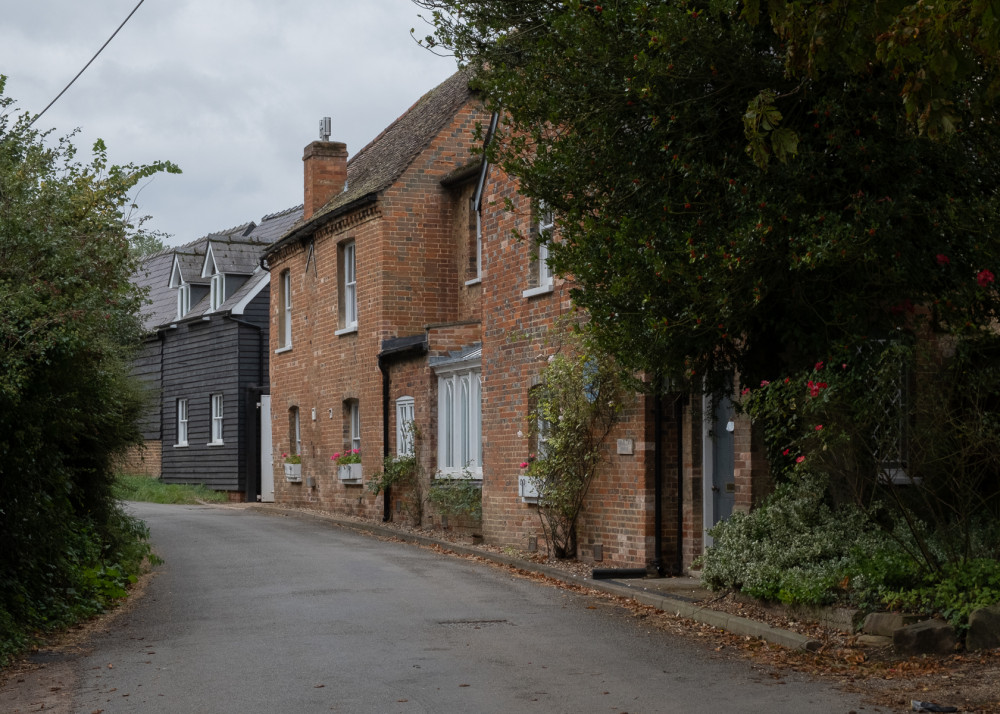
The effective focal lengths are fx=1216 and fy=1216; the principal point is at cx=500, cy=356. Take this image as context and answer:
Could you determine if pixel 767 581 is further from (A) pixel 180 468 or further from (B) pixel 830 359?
(A) pixel 180 468

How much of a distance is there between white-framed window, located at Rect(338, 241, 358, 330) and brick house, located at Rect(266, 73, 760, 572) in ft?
0.13

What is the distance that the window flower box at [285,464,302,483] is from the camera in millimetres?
28141

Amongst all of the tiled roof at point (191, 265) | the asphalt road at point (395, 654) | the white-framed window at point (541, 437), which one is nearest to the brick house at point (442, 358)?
the white-framed window at point (541, 437)

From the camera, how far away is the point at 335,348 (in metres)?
25.9

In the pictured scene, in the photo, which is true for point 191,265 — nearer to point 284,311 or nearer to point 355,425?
point 284,311

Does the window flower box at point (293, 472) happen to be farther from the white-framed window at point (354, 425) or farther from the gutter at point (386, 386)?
the gutter at point (386, 386)

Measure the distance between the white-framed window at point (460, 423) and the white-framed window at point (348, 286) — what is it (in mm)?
4486

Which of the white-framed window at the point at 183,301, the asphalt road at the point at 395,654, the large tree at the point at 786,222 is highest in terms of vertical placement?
the white-framed window at the point at 183,301

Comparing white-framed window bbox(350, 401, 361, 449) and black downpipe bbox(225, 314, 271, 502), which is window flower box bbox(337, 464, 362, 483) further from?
black downpipe bbox(225, 314, 271, 502)

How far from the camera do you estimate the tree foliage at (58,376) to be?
10.4 metres

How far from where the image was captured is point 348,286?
25.5 m

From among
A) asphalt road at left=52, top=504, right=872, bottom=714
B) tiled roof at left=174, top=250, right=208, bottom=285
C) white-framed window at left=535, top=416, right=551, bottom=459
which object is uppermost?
tiled roof at left=174, top=250, right=208, bottom=285

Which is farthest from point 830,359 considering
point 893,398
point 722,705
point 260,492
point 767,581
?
point 260,492

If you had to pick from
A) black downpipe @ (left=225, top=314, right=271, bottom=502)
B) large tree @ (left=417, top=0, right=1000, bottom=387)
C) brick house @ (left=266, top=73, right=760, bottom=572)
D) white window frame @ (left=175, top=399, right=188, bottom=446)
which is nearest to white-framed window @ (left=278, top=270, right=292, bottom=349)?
brick house @ (left=266, top=73, right=760, bottom=572)
